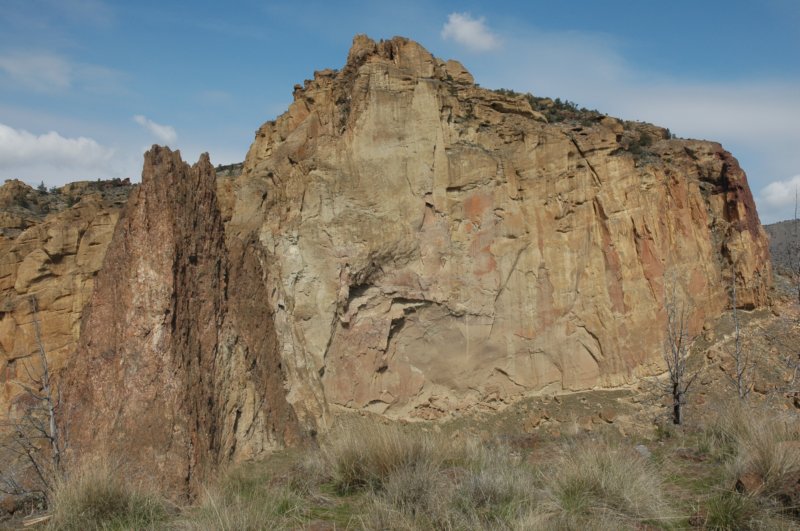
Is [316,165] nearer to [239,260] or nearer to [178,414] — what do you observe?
[239,260]

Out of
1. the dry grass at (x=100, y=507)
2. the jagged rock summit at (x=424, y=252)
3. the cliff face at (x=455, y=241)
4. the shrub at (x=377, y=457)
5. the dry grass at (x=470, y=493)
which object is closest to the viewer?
the dry grass at (x=470, y=493)

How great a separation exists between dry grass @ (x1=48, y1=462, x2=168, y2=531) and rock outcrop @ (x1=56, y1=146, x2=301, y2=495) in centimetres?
830

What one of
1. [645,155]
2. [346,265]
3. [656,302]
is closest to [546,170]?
[645,155]

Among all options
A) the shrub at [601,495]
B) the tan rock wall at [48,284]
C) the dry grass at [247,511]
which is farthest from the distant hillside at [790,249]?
the tan rock wall at [48,284]

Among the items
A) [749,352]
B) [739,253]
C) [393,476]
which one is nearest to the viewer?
[393,476]

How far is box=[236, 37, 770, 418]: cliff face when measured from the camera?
22531 millimetres

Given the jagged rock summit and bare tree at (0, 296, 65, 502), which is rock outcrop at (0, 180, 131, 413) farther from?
bare tree at (0, 296, 65, 502)

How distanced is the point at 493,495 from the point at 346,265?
17.1m

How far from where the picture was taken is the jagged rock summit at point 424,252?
21.1 meters

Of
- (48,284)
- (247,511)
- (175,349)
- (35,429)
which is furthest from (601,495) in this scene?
(48,284)

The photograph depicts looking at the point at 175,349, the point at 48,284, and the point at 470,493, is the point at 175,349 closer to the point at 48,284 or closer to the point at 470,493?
the point at 48,284

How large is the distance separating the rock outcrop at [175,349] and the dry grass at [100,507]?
327 inches

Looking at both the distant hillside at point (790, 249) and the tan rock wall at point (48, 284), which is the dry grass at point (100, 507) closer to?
the distant hillside at point (790, 249)

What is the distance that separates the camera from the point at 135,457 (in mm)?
14930
